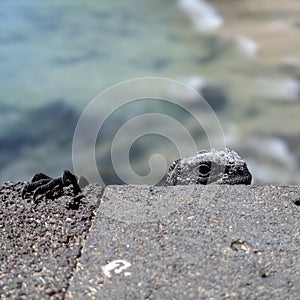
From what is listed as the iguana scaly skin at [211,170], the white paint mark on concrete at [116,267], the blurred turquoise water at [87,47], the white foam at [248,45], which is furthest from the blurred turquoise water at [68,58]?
the white paint mark on concrete at [116,267]

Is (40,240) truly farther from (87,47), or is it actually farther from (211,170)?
(87,47)

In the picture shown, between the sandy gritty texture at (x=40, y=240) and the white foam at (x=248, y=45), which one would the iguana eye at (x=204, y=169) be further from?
the white foam at (x=248, y=45)

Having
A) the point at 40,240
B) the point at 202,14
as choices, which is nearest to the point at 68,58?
the point at 202,14

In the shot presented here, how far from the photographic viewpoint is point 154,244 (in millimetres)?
1198

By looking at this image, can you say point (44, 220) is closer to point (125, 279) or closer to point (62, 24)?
point (125, 279)

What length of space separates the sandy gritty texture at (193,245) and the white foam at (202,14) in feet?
14.0

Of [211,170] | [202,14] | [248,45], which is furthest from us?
[202,14]

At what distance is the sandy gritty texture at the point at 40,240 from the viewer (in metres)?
1.10

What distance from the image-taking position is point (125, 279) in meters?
1.10

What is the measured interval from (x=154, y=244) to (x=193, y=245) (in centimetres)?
7

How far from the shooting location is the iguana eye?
5.00 ft

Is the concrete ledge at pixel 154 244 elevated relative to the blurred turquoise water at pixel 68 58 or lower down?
lower down

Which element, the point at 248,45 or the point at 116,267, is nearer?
the point at 116,267

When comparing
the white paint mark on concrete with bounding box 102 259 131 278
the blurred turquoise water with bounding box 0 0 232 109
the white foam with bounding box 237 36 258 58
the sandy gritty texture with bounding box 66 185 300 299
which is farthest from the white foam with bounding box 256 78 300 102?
the white paint mark on concrete with bounding box 102 259 131 278
